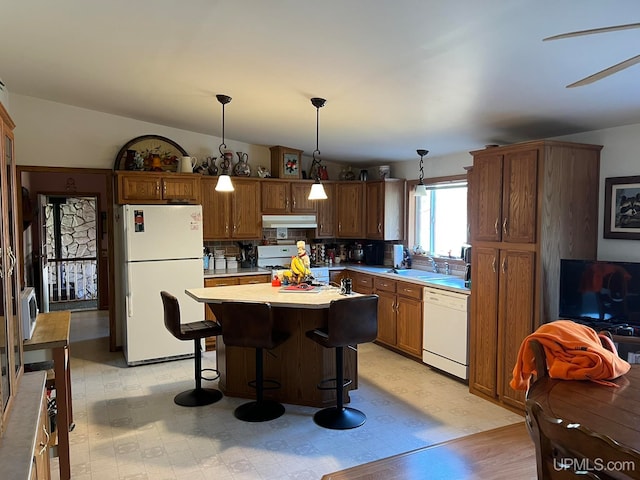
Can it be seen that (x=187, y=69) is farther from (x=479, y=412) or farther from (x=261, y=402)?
(x=479, y=412)

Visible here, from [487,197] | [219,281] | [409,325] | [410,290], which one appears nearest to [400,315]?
[409,325]

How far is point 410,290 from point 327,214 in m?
1.82

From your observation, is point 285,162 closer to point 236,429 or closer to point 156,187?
point 156,187

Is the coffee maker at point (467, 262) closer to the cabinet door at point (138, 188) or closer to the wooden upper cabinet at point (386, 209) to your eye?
the wooden upper cabinet at point (386, 209)

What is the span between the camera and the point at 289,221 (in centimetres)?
588

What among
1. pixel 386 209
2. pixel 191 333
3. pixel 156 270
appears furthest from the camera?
pixel 386 209

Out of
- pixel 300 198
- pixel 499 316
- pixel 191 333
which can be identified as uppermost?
pixel 300 198

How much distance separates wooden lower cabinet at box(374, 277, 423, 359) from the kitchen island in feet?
3.89

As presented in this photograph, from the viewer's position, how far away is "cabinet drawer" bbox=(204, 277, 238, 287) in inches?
204

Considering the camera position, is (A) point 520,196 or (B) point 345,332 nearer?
(B) point 345,332

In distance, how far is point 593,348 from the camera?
1.88 m

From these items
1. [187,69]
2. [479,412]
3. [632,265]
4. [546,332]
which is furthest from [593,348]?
[187,69]

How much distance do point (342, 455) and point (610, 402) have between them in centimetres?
178

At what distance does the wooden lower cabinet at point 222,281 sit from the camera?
5.18m
